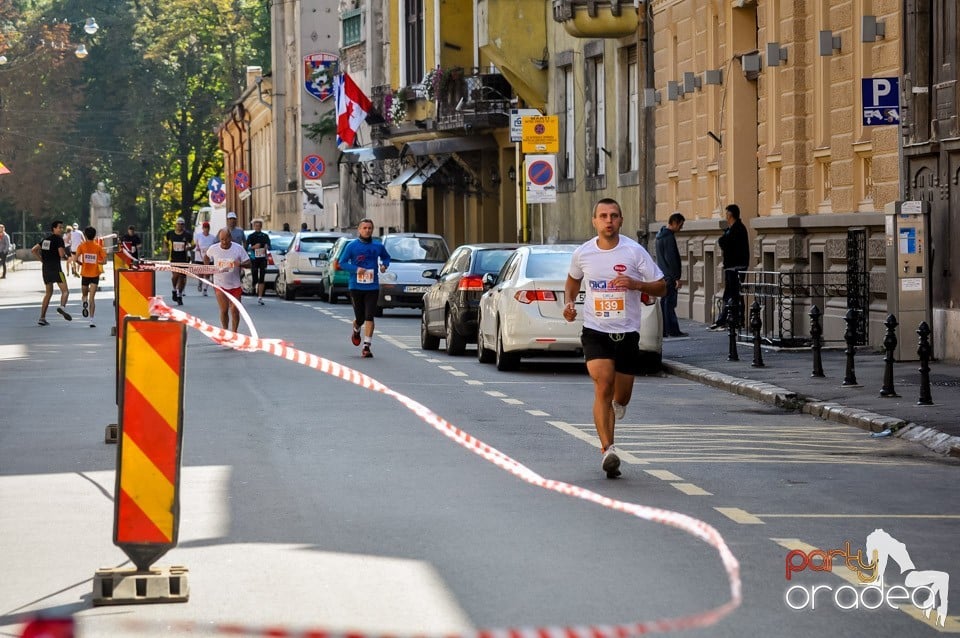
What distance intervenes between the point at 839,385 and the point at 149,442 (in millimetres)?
11624

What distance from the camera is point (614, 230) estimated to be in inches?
497


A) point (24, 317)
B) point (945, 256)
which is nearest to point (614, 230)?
point (945, 256)

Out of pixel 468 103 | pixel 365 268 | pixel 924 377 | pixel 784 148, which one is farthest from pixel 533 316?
pixel 468 103

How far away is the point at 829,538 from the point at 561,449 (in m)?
4.43

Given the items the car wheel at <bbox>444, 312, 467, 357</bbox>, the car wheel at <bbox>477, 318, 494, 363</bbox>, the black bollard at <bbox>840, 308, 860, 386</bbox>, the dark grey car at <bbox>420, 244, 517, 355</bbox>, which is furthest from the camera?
the car wheel at <bbox>444, 312, 467, 357</bbox>

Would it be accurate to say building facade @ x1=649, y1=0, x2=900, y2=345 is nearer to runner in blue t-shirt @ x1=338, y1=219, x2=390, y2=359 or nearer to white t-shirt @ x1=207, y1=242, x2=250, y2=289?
runner in blue t-shirt @ x1=338, y1=219, x2=390, y2=359

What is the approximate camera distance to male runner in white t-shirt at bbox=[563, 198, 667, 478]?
12.5 metres

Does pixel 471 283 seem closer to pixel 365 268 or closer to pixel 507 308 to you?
pixel 365 268

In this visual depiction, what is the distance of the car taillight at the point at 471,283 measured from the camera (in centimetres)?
2506

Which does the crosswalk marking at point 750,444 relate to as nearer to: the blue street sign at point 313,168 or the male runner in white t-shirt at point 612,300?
the male runner in white t-shirt at point 612,300

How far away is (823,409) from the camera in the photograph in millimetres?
16688

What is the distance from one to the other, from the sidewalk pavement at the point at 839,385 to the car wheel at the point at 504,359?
5.91 ft

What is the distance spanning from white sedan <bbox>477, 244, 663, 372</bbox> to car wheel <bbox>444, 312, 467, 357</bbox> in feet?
9.45

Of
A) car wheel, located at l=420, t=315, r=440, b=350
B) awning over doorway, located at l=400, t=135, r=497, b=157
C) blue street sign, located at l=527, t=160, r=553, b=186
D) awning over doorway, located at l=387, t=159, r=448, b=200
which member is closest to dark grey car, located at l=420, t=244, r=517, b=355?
car wheel, located at l=420, t=315, r=440, b=350
